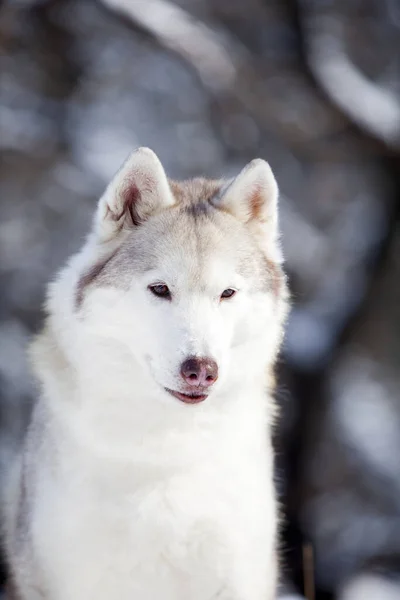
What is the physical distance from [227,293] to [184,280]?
0.15 meters

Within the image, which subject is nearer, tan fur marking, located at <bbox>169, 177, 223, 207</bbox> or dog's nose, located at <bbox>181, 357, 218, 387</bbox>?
dog's nose, located at <bbox>181, 357, 218, 387</bbox>

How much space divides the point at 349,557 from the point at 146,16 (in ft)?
13.8

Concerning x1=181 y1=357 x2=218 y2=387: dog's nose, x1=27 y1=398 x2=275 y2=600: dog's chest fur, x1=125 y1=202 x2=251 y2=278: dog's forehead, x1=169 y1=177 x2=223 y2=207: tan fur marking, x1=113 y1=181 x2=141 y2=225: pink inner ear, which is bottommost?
x1=27 y1=398 x2=275 y2=600: dog's chest fur

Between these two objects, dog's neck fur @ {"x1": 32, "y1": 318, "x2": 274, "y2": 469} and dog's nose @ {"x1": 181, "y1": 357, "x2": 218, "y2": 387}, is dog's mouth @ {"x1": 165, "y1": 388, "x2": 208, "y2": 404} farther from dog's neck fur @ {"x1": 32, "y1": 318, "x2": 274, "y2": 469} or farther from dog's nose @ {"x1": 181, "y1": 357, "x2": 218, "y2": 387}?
dog's neck fur @ {"x1": 32, "y1": 318, "x2": 274, "y2": 469}

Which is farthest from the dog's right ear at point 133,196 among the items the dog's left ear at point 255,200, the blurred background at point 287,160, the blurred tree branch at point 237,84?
the blurred tree branch at point 237,84

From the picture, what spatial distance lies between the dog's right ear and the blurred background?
2.93 meters

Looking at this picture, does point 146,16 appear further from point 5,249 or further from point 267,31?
point 5,249

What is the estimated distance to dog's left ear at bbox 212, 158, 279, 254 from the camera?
270 centimetres

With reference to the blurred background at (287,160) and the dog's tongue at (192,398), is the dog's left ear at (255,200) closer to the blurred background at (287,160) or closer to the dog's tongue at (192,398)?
the dog's tongue at (192,398)

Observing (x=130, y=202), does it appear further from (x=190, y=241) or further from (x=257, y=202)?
(x=257, y=202)

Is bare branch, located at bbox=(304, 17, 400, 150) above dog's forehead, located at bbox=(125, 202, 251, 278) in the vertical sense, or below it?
above

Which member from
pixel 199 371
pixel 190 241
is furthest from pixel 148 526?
pixel 190 241

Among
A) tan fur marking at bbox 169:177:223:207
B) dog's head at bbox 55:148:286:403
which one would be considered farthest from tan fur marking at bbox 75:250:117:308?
tan fur marking at bbox 169:177:223:207

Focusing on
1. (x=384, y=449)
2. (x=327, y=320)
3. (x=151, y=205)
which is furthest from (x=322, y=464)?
(x=151, y=205)
